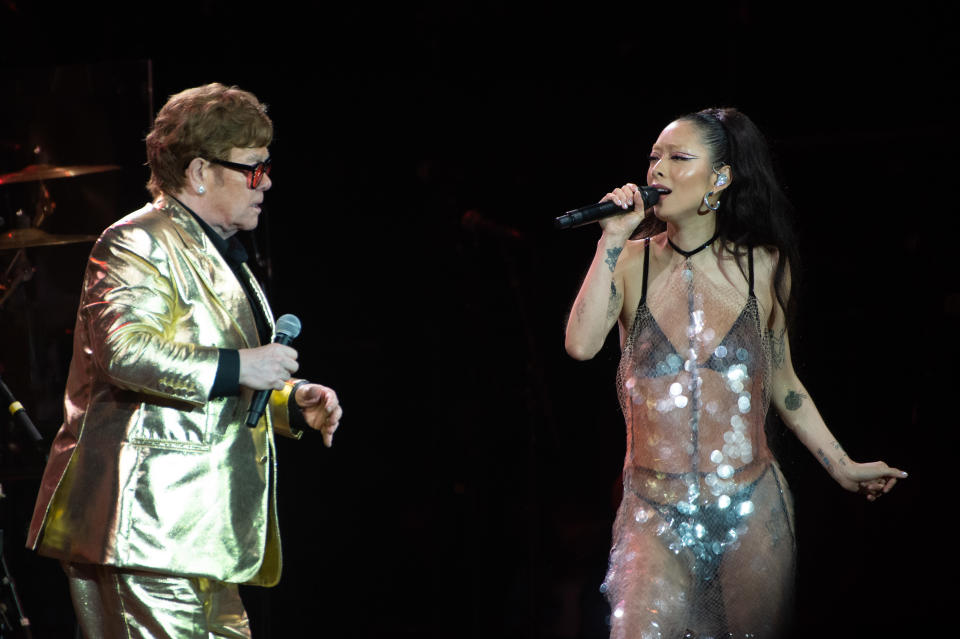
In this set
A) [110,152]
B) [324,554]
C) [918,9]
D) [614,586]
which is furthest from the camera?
[324,554]

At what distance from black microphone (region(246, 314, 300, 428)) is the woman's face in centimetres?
95

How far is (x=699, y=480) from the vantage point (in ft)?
7.46

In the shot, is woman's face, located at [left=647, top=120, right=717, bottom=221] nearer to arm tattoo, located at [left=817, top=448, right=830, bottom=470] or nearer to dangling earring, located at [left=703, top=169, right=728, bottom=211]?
dangling earring, located at [left=703, top=169, right=728, bottom=211]

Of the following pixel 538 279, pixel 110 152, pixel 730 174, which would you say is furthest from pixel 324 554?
pixel 730 174

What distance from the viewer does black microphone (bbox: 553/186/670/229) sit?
221cm

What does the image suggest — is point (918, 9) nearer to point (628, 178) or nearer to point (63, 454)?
point (628, 178)

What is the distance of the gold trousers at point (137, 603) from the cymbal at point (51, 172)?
1.45 m

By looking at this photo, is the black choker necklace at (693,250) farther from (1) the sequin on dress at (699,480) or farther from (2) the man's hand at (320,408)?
(2) the man's hand at (320,408)

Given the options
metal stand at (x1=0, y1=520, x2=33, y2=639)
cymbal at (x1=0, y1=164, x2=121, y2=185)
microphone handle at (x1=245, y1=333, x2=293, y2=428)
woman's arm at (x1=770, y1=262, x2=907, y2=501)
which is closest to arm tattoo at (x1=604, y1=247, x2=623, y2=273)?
woman's arm at (x1=770, y1=262, x2=907, y2=501)

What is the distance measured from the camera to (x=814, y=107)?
358 centimetres

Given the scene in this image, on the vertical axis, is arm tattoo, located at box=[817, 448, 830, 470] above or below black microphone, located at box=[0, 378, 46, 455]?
below

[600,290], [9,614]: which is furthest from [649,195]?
[9,614]

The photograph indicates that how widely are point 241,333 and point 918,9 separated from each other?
2.66 meters

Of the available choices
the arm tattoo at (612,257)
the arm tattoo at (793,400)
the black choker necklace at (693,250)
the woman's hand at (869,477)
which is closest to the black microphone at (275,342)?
the arm tattoo at (612,257)
